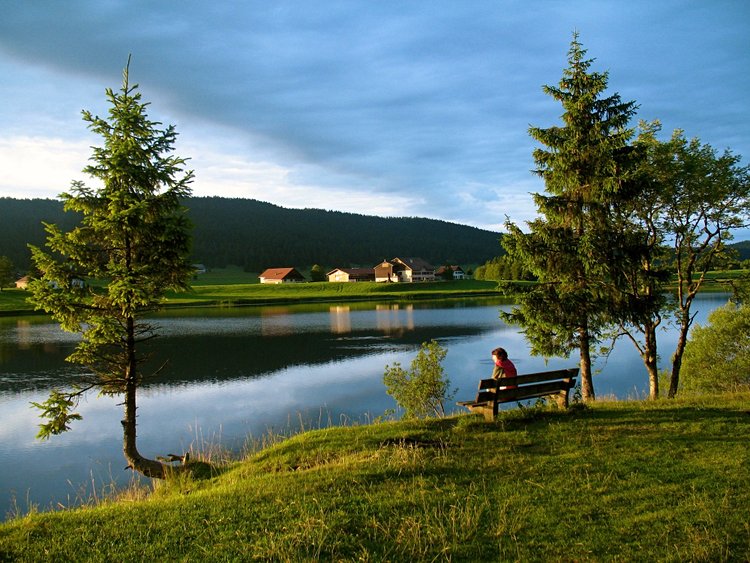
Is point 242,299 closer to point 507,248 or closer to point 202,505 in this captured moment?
point 507,248

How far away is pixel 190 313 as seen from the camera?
75375 millimetres

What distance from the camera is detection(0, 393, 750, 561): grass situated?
5.42m

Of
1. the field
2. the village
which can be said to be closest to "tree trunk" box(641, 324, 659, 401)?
the field

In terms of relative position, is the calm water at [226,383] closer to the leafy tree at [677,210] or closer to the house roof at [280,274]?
the leafy tree at [677,210]

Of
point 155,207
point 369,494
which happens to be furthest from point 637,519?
point 155,207

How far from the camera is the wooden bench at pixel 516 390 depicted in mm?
10875

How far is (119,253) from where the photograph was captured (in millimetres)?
11492

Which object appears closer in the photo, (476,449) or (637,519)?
(637,519)

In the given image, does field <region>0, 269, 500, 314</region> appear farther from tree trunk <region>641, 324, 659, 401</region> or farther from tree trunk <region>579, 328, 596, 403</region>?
tree trunk <region>641, 324, 659, 401</region>

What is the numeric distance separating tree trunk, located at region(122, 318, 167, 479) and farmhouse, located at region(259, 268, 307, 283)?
12839 centimetres

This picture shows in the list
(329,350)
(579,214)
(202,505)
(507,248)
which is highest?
(579,214)

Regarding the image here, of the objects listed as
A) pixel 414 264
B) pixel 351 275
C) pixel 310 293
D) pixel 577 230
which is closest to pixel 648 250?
pixel 577 230

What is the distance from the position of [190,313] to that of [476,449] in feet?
239

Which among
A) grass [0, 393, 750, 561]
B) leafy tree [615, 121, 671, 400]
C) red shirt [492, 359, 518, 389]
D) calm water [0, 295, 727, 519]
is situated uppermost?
leafy tree [615, 121, 671, 400]
